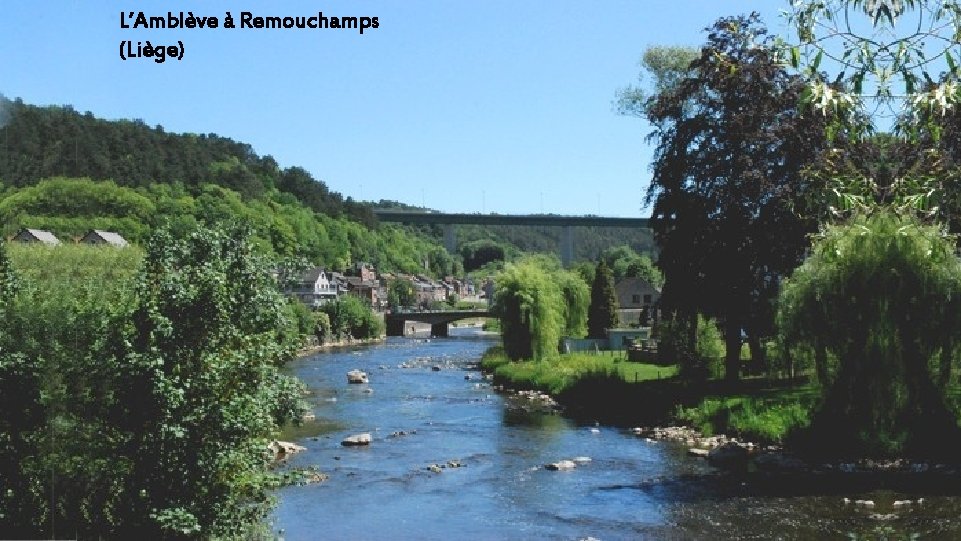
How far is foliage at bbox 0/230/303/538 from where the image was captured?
1566cm

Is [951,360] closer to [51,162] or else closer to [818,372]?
[818,372]

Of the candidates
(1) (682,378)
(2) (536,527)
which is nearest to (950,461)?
(2) (536,527)

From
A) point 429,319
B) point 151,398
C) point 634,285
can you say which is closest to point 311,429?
point 151,398

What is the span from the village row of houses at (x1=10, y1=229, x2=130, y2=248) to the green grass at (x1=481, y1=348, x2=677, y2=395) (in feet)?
225

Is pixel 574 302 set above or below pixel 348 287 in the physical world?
below

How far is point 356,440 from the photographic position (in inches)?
1401

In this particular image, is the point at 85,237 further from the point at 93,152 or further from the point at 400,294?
the point at 400,294

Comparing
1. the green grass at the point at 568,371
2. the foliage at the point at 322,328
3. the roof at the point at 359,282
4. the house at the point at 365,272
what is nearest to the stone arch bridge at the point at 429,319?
the foliage at the point at 322,328

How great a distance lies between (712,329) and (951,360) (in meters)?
20.7

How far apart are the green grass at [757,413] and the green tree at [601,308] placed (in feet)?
128

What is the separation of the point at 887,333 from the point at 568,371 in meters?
24.3

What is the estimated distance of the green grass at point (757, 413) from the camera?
32406 millimetres

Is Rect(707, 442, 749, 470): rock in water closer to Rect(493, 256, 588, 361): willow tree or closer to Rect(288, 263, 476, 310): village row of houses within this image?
Rect(493, 256, 588, 361): willow tree

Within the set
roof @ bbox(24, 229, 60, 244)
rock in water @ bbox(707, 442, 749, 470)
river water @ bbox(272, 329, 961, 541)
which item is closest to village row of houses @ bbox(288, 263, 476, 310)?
roof @ bbox(24, 229, 60, 244)
